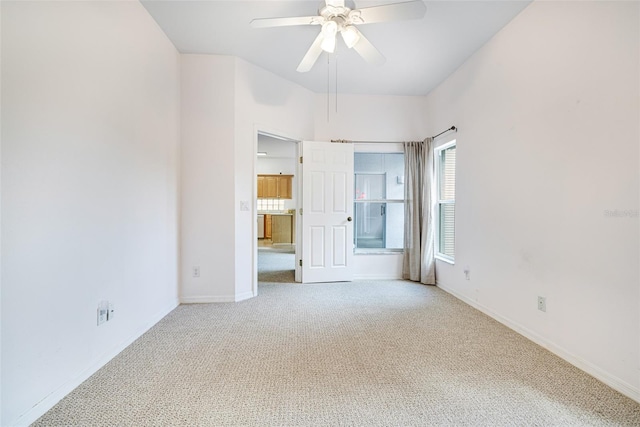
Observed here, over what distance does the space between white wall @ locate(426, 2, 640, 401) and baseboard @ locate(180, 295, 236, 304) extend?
8.82 ft

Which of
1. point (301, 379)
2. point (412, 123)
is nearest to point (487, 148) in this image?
point (412, 123)

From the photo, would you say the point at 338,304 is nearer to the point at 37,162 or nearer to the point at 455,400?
the point at 455,400

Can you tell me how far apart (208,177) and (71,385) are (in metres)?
2.11

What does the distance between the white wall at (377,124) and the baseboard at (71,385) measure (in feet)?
9.40

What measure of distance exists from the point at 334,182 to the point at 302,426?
3161 mm

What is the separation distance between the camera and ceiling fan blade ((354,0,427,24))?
1879mm

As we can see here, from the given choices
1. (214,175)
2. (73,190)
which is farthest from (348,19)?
(73,190)

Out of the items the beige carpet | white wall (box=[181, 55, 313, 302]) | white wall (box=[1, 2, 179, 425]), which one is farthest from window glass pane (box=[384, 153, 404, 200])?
white wall (box=[1, 2, 179, 425])

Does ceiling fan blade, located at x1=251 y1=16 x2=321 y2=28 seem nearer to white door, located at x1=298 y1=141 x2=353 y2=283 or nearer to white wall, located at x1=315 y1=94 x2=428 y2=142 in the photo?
white door, located at x1=298 y1=141 x2=353 y2=283

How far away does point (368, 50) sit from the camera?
2.38 metres

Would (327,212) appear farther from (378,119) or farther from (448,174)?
(448,174)

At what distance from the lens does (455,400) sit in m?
1.60

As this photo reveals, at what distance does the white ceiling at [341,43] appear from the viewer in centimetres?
243

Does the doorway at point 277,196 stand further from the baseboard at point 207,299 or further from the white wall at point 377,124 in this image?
the baseboard at point 207,299
